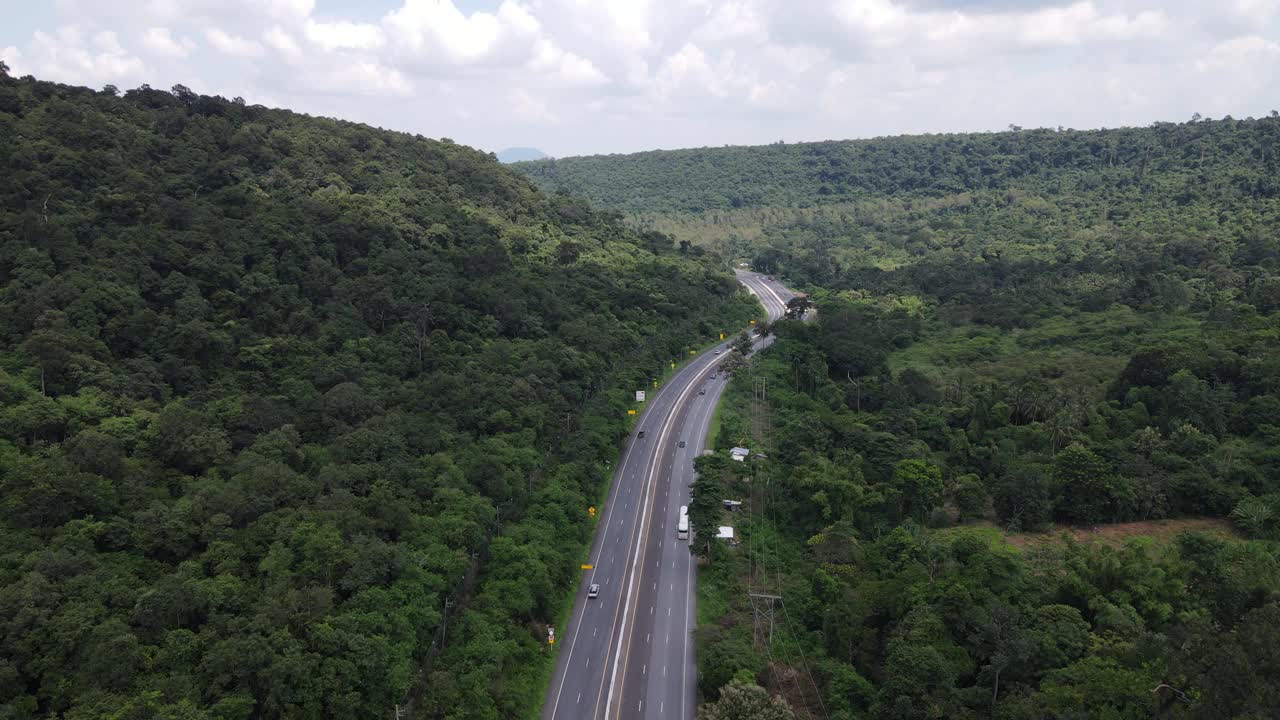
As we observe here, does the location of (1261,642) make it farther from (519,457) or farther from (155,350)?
(155,350)

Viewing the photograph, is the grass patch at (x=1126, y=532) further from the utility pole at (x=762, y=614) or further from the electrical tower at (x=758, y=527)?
the utility pole at (x=762, y=614)

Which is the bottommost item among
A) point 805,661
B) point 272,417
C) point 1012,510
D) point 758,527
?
point 805,661

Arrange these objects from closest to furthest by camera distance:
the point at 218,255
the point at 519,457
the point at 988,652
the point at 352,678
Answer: the point at 352,678 → the point at 988,652 → the point at 519,457 → the point at 218,255

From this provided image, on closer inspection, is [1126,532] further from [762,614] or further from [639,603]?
[639,603]

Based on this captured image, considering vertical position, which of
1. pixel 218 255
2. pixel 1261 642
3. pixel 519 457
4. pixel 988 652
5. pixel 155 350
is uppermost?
pixel 218 255

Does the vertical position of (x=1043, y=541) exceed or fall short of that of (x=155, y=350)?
it falls short

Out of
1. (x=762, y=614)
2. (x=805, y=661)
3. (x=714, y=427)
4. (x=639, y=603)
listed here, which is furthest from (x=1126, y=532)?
(x=714, y=427)

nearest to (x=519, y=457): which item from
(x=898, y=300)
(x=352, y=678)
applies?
(x=352, y=678)
